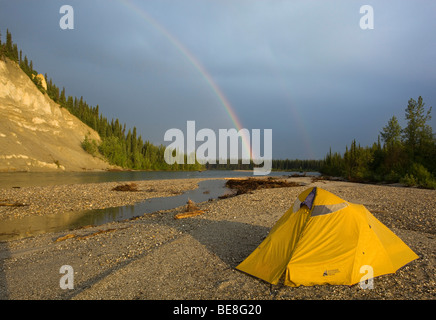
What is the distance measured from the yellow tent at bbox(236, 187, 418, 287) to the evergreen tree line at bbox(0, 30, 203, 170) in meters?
97.4

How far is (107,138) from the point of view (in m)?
107

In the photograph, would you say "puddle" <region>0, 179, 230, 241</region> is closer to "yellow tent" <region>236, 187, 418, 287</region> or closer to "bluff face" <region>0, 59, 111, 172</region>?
"yellow tent" <region>236, 187, 418, 287</region>

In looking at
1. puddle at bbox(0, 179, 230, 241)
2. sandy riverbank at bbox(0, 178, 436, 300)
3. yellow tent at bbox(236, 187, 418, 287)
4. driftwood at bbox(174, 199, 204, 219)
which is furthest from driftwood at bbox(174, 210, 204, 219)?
yellow tent at bbox(236, 187, 418, 287)

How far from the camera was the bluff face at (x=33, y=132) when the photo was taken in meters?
61.0

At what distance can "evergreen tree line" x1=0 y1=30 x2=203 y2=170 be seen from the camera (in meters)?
83.4

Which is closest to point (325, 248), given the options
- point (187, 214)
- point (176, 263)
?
point (176, 263)

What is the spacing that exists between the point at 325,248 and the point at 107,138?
11312cm

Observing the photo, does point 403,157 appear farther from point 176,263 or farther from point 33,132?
point 33,132

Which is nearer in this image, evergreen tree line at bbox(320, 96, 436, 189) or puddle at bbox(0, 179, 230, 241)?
puddle at bbox(0, 179, 230, 241)

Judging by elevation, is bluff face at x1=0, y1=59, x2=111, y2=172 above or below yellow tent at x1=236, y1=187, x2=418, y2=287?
above

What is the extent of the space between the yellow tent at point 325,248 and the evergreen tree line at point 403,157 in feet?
99.5

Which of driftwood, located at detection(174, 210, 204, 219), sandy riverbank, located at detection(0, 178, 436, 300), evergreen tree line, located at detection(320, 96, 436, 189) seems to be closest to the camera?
sandy riverbank, located at detection(0, 178, 436, 300)

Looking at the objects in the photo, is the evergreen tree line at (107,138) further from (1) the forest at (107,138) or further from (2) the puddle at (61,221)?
(2) the puddle at (61,221)
